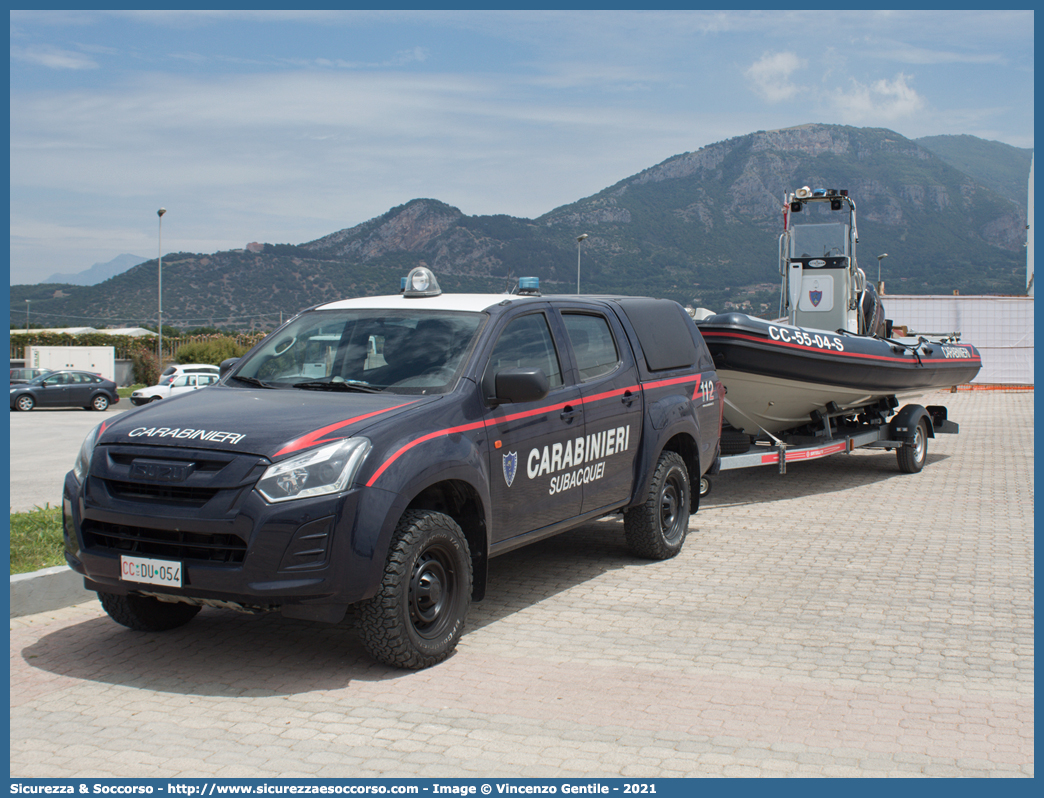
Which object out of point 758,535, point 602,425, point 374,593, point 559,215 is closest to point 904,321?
point 758,535

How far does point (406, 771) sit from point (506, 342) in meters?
2.85

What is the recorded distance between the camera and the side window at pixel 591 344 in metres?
6.57

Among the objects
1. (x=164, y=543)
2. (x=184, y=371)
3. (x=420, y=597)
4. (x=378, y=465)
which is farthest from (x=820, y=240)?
(x=184, y=371)

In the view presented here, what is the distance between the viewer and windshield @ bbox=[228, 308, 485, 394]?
5543 mm

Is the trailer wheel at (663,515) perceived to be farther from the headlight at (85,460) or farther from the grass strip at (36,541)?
the grass strip at (36,541)

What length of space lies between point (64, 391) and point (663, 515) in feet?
85.0

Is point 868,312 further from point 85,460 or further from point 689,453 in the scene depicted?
point 85,460

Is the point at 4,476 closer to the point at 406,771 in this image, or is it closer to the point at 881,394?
the point at 406,771

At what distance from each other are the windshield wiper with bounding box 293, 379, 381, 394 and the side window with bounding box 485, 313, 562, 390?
2.42 feet

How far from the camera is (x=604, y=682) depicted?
191 inches

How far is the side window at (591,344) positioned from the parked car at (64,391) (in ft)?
85.1

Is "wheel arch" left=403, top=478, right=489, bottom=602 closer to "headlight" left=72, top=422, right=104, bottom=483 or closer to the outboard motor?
"headlight" left=72, top=422, right=104, bottom=483

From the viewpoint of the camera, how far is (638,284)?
96.5 metres

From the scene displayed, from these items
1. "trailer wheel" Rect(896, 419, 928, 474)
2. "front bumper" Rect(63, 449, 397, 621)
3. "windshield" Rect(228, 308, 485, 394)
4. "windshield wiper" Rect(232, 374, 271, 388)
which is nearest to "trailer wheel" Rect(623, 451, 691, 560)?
"windshield" Rect(228, 308, 485, 394)
